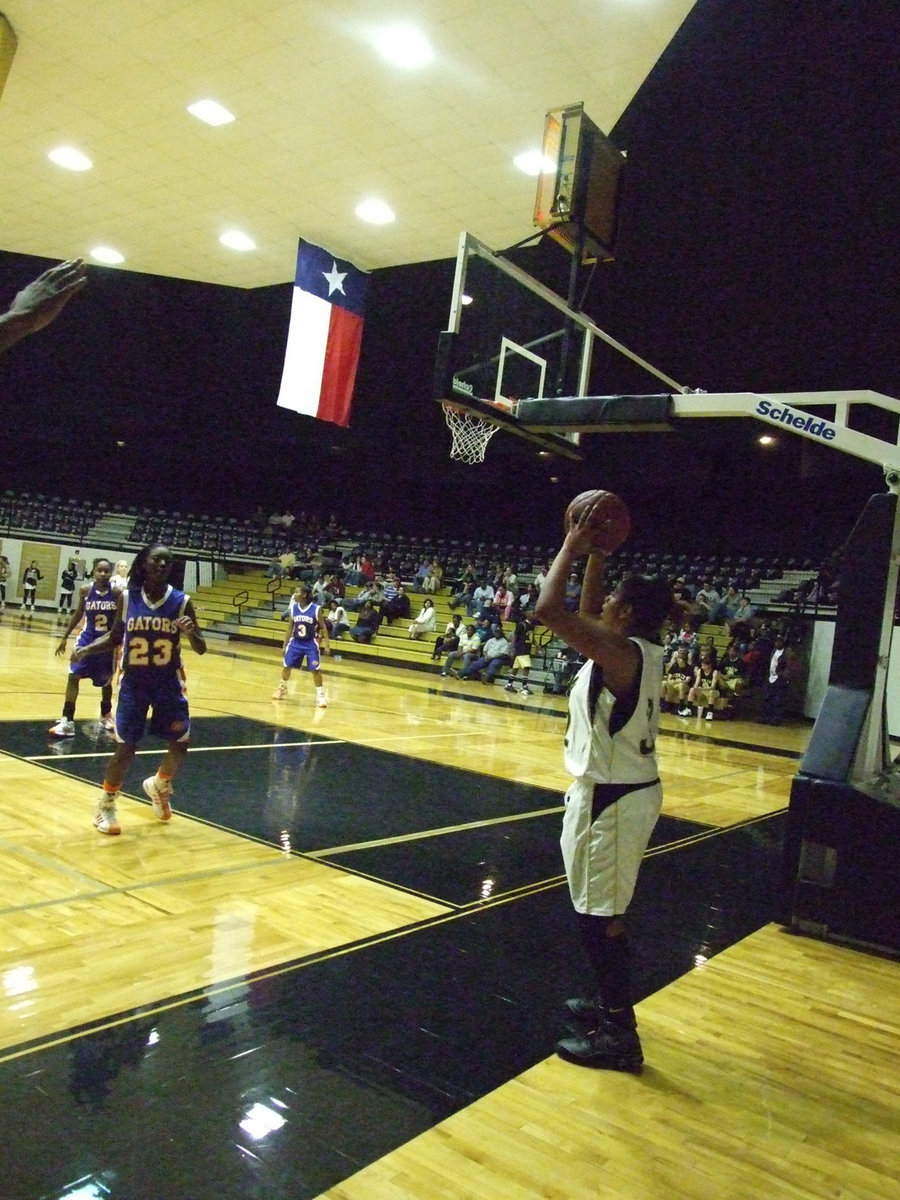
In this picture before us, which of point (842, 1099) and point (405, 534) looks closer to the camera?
point (842, 1099)

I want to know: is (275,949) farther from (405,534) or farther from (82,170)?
(405,534)

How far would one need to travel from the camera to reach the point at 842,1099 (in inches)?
112

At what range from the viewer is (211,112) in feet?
33.2

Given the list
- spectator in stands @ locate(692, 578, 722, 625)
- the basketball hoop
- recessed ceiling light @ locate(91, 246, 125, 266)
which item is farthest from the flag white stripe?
spectator in stands @ locate(692, 578, 722, 625)

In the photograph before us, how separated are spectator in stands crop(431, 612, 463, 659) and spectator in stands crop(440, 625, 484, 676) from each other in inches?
4.4

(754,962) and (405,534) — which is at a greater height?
(405,534)

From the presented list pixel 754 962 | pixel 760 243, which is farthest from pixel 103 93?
pixel 754 962

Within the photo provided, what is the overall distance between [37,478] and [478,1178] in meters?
26.3

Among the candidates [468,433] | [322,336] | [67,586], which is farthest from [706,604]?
[67,586]

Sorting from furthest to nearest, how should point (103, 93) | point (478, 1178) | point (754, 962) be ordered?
point (103, 93), point (754, 962), point (478, 1178)

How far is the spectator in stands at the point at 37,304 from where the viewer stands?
1.95 meters

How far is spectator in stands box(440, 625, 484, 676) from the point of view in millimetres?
17180

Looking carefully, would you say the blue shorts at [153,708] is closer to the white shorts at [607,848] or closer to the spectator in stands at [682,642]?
the white shorts at [607,848]

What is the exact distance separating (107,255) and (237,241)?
2718 mm
